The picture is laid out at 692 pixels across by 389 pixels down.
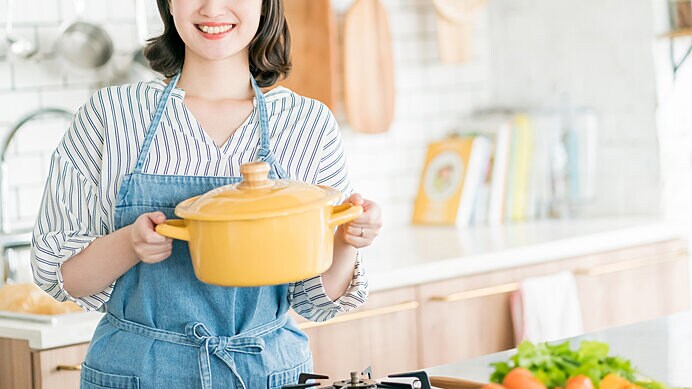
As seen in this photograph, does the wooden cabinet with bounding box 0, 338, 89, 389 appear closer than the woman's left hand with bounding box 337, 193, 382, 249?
No

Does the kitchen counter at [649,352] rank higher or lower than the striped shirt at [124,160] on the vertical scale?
lower

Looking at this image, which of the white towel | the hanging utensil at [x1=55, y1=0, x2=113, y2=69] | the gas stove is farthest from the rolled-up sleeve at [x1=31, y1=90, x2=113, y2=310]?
the white towel

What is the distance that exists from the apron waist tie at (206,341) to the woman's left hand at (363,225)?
0.25 meters

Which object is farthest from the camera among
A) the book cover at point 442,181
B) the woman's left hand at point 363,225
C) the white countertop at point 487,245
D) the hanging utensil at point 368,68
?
the book cover at point 442,181

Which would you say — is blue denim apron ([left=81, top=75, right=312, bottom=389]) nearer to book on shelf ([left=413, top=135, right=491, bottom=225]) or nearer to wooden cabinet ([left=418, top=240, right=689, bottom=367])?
wooden cabinet ([left=418, top=240, right=689, bottom=367])

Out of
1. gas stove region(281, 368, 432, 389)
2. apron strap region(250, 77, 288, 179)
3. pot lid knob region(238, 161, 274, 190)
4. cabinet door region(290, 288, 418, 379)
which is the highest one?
apron strap region(250, 77, 288, 179)

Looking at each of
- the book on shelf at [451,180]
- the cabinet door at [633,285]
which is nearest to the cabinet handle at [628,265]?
the cabinet door at [633,285]

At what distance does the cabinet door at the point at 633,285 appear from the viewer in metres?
3.59

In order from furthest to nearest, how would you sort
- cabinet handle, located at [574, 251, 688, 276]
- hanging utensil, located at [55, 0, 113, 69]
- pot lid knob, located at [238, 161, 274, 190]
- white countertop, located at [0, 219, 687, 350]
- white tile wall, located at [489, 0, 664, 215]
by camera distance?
white tile wall, located at [489, 0, 664, 215] → cabinet handle, located at [574, 251, 688, 276] → white countertop, located at [0, 219, 687, 350] → hanging utensil, located at [55, 0, 113, 69] → pot lid knob, located at [238, 161, 274, 190]

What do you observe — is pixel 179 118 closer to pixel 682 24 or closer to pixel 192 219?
pixel 192 219

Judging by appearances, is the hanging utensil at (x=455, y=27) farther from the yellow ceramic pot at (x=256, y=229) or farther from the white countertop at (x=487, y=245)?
the yellow ceramic pot at (x=256, y=229)

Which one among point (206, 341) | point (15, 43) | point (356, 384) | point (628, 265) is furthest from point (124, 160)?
point (628, 265)

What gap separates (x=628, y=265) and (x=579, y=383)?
2.26m

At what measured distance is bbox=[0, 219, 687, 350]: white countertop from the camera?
3211 mm
